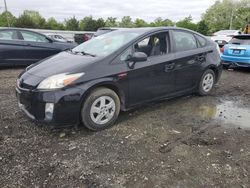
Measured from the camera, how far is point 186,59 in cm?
534

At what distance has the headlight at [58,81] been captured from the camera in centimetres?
381

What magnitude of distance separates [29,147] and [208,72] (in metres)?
4.03

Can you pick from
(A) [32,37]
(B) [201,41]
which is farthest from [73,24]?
(B) [201,41]

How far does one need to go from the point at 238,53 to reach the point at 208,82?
3896 mm

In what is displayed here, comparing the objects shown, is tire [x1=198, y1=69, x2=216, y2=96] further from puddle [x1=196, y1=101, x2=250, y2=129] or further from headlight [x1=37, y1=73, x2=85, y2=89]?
headlight [x1=37, y1=73, x2=85, y2=89]

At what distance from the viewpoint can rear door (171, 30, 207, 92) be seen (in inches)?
206

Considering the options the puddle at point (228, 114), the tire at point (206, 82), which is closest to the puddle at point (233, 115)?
the puddle at point (228, 114)

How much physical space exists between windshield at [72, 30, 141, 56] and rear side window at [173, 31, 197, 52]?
84 cm

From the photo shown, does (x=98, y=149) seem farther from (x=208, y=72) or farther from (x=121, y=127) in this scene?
(x=208, y=72)

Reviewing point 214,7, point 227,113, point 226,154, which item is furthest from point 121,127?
point 214,7

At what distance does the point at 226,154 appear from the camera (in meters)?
3.57

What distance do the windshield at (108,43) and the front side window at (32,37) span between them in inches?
182

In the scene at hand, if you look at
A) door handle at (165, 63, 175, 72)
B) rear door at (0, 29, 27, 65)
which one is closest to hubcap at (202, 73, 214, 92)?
door handle at (165, 63, 175, 72)

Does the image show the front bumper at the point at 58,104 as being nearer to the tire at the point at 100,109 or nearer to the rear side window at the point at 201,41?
the tire at the point at 100,109
